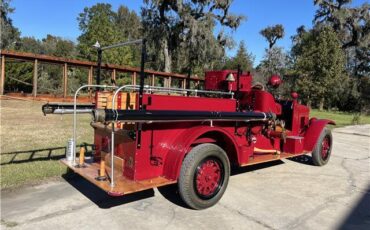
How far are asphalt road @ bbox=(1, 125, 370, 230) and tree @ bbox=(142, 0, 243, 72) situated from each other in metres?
22.9

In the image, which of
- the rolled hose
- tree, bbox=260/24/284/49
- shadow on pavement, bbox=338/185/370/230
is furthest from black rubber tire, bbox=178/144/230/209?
tree, bbox=260/24/284/49

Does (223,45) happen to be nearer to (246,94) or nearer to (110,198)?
(246,94)

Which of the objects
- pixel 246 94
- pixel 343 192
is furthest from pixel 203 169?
pixel 343 192

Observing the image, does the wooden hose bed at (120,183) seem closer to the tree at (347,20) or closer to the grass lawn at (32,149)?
the grass lawn at (32,149)

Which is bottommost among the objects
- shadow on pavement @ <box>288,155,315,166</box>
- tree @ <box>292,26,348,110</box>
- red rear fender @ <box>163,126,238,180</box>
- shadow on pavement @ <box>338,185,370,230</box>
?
shadow on pavement @ <box>338,185,370,230</box>

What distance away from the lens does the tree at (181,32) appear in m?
28.2

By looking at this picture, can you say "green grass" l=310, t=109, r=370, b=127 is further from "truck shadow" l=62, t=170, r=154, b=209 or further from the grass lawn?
"truck shadow" l=62, t=170, r=154, b=209

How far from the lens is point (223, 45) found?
3058 centimetres

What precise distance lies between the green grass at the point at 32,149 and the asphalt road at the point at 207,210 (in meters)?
0.45

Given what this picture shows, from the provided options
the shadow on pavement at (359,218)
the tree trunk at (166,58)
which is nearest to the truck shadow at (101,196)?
the shadow on pavement at (359,218)

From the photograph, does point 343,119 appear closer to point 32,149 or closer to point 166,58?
point 166,58

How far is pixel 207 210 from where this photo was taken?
470cm

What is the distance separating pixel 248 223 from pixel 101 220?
1.78 metres

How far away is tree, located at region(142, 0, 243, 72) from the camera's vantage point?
28250mm
